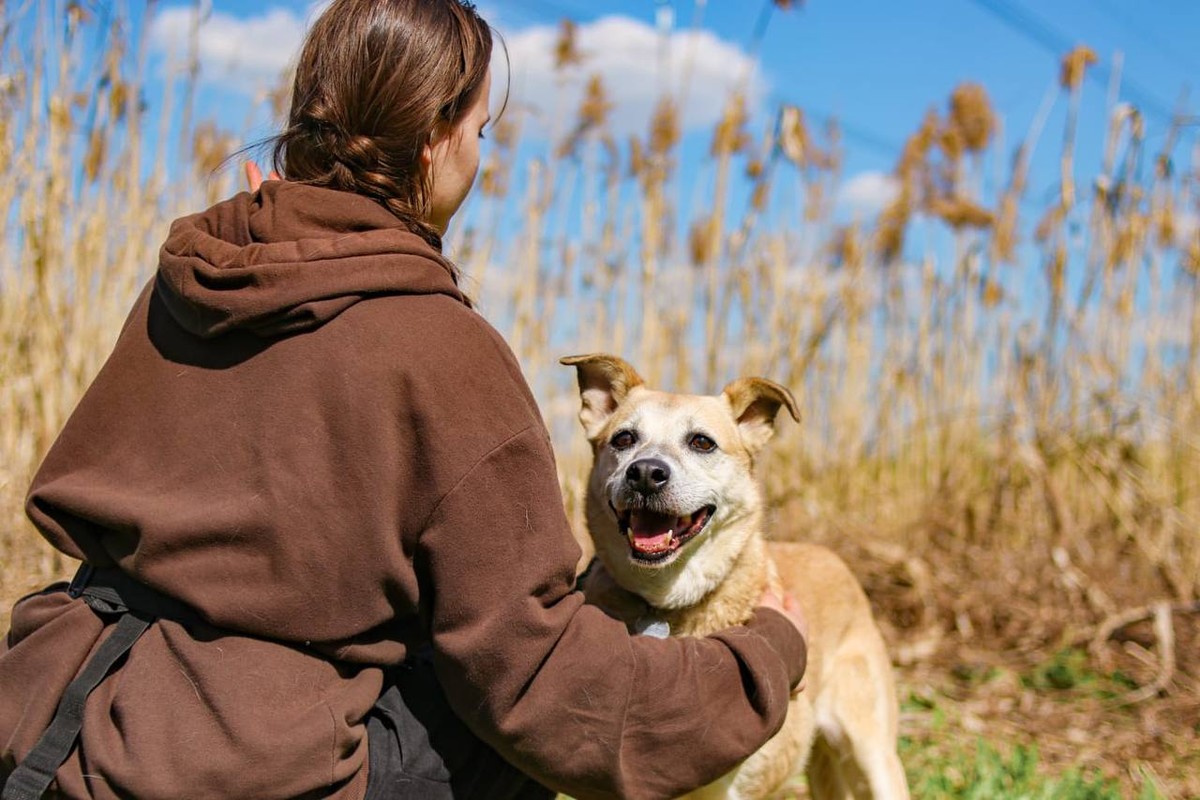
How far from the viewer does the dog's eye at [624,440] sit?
2.88 metres

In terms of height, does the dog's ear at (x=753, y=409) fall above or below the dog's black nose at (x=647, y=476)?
above

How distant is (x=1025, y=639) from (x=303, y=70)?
405 centimetres

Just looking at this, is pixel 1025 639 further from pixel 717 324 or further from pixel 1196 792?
pixel 717 324

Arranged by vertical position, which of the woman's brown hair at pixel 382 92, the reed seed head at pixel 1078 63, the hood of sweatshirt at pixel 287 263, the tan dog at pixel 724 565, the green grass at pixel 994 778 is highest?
the reed seed head at pixel 1078 63

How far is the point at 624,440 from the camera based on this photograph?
2.90 metres

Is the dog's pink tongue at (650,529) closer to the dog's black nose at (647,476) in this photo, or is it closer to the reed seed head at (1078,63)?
the dog's black nose at (647,476)

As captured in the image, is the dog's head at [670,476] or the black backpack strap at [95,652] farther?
the dog's head at [670,476]

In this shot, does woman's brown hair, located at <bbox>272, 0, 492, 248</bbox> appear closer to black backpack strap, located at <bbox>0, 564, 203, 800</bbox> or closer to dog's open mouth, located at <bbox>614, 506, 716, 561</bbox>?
black backpack strap, located at <bbox>0, 564, 203, 800</bbox>

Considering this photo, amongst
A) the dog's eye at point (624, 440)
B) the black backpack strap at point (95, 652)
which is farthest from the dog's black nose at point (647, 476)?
the black backpack strap at point (95, 652)

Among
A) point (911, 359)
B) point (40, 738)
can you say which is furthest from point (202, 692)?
point (911, 359)

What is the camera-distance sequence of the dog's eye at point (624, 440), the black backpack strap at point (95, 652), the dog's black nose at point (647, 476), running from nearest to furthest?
1. the black backpack strap at point (95, 652)
2. the dog's black nose at point (647, 476)
3. the dog's eye at point (624, 440)

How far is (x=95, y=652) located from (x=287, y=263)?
65cm

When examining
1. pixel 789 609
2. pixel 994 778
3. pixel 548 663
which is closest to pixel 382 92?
pixel 548 663

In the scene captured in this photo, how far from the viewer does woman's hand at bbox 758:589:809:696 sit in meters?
2.30
